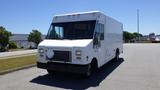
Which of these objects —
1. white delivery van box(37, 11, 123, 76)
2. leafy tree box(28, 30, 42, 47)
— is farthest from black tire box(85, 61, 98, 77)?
leafy tree box(28, 30, 42, 47)

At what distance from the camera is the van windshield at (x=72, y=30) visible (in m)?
9.62

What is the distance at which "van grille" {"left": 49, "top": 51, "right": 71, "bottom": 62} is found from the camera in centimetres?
880

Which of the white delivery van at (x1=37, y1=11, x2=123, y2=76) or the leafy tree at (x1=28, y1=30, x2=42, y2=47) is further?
the leafy tree at (x1=28, y1=30, x2=42, y2=47)

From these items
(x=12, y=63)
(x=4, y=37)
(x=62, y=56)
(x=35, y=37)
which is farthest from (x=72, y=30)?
(x=35, y=37)

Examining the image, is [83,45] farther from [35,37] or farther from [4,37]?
[35,37]

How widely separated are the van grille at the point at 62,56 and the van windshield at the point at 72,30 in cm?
113

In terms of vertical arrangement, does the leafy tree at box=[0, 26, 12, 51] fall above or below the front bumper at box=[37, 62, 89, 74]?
above

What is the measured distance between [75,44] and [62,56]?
713mm

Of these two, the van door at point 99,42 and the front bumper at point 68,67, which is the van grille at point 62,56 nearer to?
the front bumper at point 68,67

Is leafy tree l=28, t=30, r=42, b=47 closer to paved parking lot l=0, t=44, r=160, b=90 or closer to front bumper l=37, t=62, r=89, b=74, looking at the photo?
paved parking lot l=0, t=44, r=160, b=90

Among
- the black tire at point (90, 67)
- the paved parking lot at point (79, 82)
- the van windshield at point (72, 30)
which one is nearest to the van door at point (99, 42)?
the van windshield at point (72, 30)

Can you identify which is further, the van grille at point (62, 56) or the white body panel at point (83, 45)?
the van grille at point (62, 56)

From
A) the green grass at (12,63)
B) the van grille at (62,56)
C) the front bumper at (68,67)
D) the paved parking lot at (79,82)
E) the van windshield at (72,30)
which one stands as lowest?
the paved parking lot at (79,82)

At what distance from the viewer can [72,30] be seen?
32.8ft
